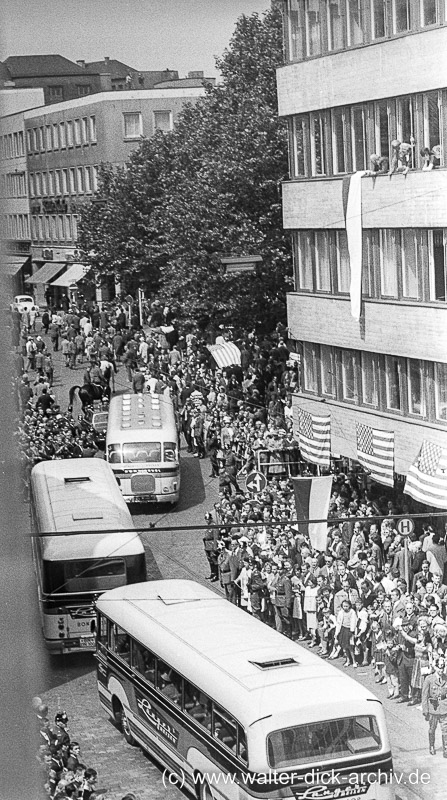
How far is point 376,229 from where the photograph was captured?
2180 mm

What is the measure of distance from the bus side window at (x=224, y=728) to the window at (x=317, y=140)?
0.77 m

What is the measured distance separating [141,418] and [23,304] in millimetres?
240

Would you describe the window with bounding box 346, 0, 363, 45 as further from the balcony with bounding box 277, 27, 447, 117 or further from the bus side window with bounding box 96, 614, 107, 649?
the bus side window with bounding box 96, 614, 107, 649

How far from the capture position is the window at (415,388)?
217 centimetres

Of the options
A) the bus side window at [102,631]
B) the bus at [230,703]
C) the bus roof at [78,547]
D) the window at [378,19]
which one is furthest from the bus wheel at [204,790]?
the window at [378,19]

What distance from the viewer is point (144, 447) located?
212cm

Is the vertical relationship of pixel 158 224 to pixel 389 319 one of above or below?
above

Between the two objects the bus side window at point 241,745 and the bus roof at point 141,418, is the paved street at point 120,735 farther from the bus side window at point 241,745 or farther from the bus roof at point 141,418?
the bus side window at point 241,745

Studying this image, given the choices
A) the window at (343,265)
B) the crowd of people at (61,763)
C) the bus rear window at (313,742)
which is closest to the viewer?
the bus rear window at (313,742)

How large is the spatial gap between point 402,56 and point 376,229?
245mm

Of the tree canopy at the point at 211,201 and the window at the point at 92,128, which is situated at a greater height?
the window at the point at 92,128

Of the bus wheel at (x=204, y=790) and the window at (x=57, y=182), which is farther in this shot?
the window at (x=57, y=182)

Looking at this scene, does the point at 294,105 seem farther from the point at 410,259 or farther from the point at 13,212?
the point at 13,212

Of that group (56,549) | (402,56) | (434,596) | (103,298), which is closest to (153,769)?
(56,549)
